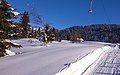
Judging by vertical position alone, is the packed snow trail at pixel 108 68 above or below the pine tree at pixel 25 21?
below

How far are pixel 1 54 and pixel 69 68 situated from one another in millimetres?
9152

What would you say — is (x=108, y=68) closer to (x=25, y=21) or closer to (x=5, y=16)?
(x=5, y=16)

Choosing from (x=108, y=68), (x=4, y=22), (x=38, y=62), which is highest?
(x=4, y=22)

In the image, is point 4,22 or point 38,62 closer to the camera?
point 38,62

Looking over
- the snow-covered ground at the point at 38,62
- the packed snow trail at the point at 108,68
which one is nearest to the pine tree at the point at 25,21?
the snow-covered ground at the point at 38,62

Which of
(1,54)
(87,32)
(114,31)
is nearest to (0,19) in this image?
(1,54)

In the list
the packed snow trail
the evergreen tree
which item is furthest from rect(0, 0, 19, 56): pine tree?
the packed snow trail

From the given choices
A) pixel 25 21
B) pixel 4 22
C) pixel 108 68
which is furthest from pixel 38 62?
pixel 25 21

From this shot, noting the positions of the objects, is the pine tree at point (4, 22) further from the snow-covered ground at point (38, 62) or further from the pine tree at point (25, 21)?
the pine tree at point (25, 21)

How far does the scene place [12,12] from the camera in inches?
813

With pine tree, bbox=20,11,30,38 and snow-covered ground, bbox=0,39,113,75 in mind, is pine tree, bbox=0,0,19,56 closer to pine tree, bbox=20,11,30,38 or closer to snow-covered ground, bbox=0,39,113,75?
snow-covered ground, bbox=0,39,113,75

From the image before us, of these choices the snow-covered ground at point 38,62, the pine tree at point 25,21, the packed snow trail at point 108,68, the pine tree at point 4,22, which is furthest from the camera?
the pine tree at point 25,21

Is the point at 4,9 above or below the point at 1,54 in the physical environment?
above

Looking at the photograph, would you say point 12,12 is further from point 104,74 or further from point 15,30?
point 104,74
